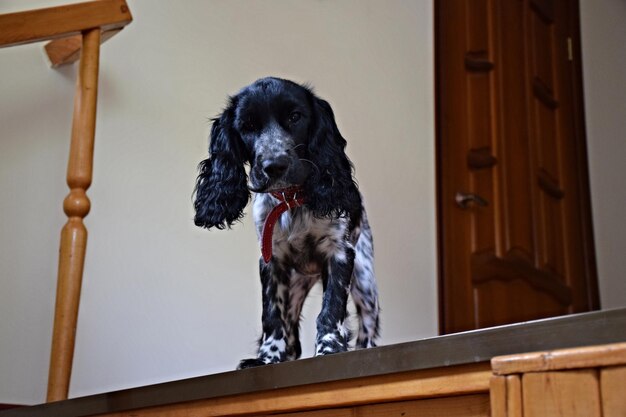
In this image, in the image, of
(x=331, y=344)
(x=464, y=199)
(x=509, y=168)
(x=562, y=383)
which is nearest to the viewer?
(x=562, y=383)

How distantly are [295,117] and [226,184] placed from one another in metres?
0.14

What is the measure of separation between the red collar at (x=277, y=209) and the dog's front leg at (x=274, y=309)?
0.07 ft

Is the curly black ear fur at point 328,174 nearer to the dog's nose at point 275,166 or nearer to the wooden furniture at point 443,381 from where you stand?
the dog's nose at point 275,166

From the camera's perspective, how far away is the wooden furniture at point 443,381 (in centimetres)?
78

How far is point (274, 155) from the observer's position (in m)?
1.29

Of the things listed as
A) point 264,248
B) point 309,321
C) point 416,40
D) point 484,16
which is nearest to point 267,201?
point 264,248

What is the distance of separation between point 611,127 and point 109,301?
103 inches

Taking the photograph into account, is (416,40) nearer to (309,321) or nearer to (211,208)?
(309,321)

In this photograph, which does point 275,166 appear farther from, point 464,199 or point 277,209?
point 464,199

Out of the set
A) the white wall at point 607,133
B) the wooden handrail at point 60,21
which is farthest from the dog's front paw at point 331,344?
the white wall at point 607,133

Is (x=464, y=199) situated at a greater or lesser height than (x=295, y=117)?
greater

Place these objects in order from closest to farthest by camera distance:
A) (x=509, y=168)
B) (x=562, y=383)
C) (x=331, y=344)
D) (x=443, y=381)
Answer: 1. (x=562, y=383)
2. (x=443, y=381)
3. (x=331, y=344)
4. (x=509, y=168)

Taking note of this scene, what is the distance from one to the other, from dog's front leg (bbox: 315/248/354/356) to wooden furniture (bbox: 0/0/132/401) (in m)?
0.63

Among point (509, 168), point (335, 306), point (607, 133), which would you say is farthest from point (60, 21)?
point (607, 133)
